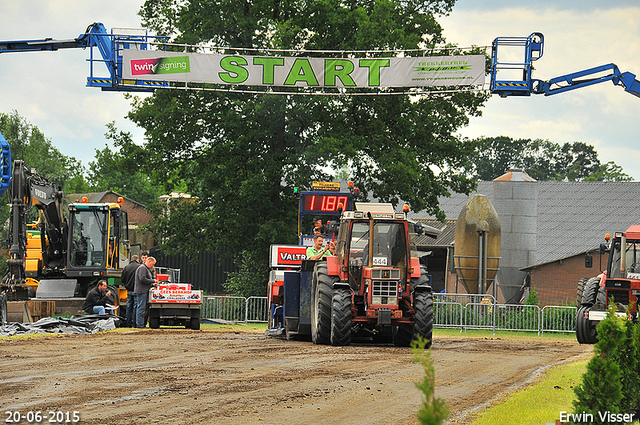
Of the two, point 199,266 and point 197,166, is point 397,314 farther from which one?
point 199,266

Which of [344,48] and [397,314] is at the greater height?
[344,48]

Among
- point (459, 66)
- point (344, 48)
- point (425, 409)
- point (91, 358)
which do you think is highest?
point (344, 48)

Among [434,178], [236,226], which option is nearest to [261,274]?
[236,226]

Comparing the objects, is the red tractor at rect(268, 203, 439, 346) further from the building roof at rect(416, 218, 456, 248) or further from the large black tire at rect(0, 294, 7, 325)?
the building roof at rect(416, 218, 456, 248)

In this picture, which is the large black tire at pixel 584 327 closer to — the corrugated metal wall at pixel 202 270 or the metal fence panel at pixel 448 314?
the metal fence panel at pixel 448 314

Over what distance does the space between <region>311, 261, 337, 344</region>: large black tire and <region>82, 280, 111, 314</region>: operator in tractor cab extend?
6.92 metres

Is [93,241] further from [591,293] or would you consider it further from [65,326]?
[591,293]

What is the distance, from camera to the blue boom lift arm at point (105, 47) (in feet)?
74.1

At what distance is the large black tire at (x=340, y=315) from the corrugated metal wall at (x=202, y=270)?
35.9m

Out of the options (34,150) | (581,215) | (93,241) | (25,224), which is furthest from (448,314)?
(34,150)

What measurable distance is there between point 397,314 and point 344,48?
59.9ft

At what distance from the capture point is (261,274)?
33688 millimetres

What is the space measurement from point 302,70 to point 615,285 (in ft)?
34.8

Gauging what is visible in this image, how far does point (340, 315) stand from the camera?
51.1ft
